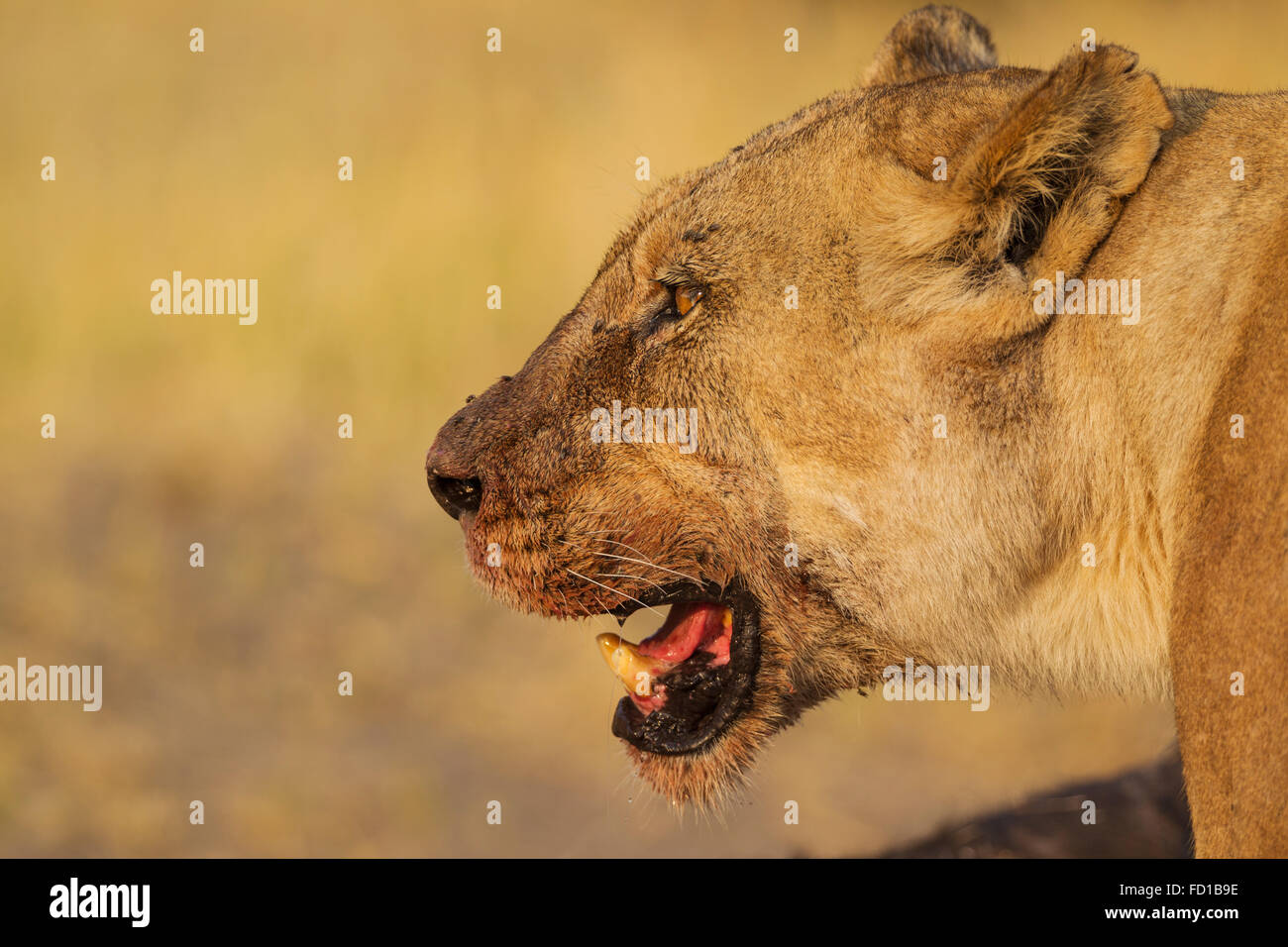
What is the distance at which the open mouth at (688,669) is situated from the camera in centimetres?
329

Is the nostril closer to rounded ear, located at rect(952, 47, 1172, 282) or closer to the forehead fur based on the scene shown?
the forehead fur

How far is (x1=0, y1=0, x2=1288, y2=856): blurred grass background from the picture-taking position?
692 cm

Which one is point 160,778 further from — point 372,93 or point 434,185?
point 372,93

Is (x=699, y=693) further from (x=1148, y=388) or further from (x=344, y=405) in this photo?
(x=344, y=405)

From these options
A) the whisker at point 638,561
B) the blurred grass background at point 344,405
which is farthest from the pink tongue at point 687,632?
the blurred grass background at point 344,405

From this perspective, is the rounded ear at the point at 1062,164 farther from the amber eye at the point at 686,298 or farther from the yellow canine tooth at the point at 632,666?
the yellow canine tooth at the point at 632,666

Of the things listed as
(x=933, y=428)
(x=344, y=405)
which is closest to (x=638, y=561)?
(x=933, y=428)

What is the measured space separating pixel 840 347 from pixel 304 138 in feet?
25.8

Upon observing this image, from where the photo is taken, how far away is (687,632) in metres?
3.51

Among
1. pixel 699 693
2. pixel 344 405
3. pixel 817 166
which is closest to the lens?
pixel 817 166

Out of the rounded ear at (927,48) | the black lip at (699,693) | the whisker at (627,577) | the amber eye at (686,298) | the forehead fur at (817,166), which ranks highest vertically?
the rounded ear at (927,48)

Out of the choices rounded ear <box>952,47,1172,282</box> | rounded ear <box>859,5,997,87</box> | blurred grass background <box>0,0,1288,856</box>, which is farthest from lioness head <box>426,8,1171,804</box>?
blurred grass background <box>0,0,1288,856</box>

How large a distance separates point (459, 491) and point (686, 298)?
769 millimetres

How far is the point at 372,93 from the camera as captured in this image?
1012 centimetres
